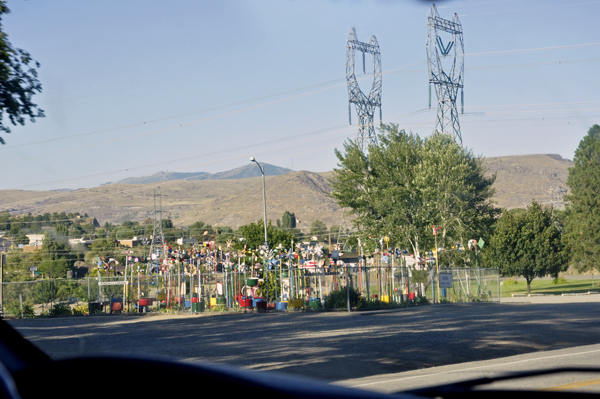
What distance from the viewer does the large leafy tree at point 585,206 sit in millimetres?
72750

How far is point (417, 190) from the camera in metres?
46.6

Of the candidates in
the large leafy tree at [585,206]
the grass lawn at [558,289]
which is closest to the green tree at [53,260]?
the grass lawn at [558,289]

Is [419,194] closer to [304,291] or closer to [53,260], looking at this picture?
[304,291]

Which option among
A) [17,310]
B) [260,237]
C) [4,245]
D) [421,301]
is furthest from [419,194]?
[4,245]

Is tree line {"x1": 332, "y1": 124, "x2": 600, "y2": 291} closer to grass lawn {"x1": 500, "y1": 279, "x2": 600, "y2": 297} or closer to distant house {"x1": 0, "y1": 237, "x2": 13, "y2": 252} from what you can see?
grass lawn {"x1": 500, "y1": 279, "x2": 600, "y2": 297}

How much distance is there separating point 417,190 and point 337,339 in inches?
1237

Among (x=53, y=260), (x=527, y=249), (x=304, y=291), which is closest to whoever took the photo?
(x=304, y=291)

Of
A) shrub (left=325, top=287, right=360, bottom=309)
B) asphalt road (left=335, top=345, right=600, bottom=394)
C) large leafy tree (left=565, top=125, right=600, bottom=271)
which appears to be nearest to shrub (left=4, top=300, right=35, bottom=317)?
shrub (left=325, top=287, right=360, bottom=309)

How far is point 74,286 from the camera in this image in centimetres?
5231

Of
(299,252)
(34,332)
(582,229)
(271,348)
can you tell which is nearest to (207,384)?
(271,348)

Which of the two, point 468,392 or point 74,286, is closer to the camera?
point 468,392

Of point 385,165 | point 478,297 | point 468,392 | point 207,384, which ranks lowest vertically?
point 478,297

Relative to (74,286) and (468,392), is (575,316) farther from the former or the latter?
(74,286)

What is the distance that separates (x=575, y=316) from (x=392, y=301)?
1011 cm
